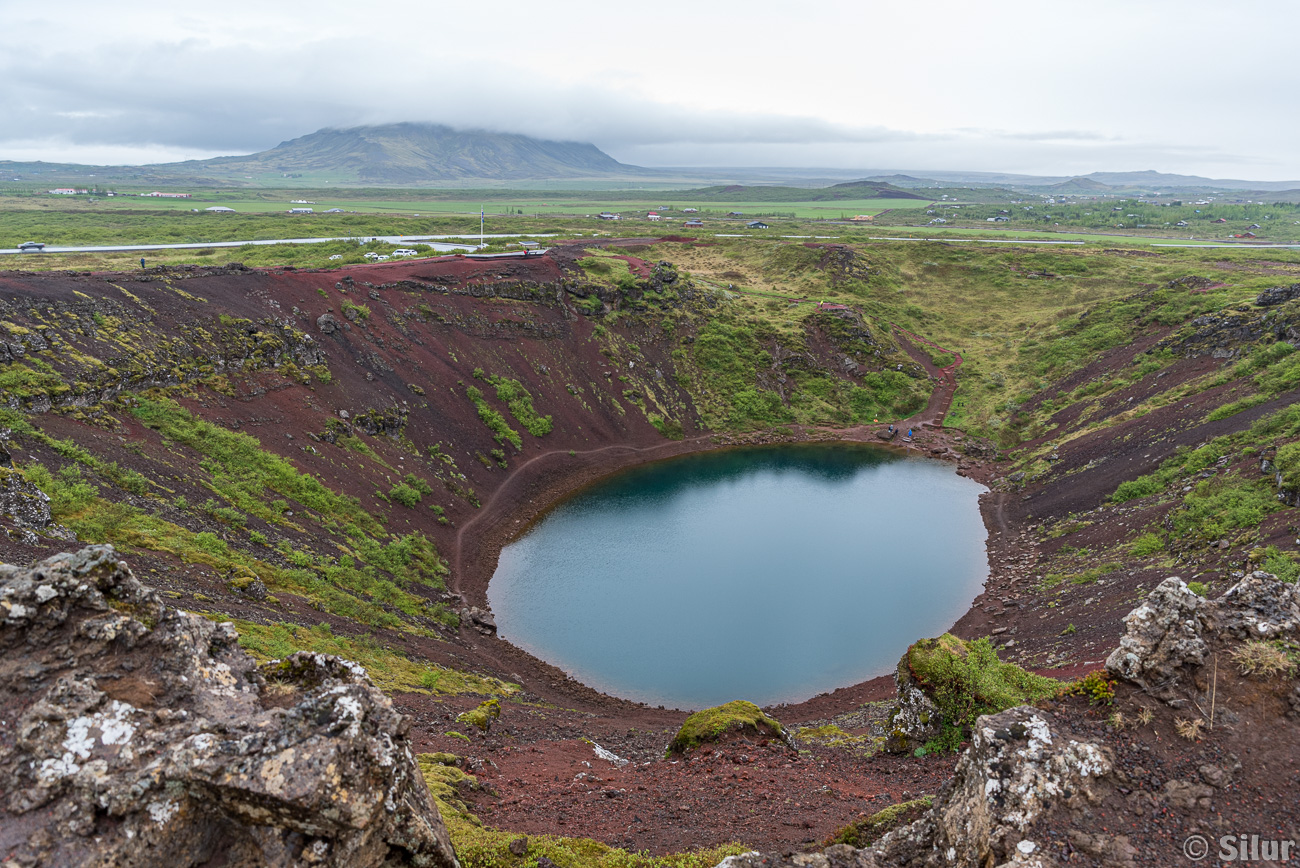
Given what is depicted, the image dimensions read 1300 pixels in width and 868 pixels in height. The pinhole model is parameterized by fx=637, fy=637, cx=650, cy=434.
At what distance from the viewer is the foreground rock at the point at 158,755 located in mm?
9305

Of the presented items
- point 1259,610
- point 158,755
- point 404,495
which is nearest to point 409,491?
point 404,495

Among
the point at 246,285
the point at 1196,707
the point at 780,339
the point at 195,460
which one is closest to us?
the point at 1196,707

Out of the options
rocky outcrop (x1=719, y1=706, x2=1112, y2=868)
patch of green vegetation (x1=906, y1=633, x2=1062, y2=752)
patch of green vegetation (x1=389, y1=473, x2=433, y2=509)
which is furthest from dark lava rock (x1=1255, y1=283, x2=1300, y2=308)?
patch of green vegetation (x1=389, y1=473, x2=433, y2=509)

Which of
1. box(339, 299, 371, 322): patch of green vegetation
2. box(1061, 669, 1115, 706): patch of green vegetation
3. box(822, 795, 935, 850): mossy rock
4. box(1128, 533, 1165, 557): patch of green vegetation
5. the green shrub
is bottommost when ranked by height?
the green shrub

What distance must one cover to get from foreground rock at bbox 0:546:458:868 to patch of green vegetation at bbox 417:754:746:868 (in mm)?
2445

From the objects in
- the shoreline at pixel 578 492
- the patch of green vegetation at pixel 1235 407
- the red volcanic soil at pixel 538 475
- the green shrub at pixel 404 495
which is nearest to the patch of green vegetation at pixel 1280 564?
the red volcanic soil at pixel 538 475

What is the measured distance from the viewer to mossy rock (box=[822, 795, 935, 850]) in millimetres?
14195

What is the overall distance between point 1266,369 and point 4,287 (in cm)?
8624

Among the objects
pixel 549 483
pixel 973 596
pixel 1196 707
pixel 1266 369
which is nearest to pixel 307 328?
pixel 549 483

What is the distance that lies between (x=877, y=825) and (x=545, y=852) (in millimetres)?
7518

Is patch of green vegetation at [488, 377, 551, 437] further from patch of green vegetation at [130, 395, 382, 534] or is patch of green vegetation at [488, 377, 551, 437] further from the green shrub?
patch of green vegetation at [130, 395, 382, 534]

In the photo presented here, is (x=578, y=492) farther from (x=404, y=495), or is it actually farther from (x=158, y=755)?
(x=158, y=755)

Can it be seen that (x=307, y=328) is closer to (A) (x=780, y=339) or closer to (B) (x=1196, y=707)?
(A) (x=780, y=339)

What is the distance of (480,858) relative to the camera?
1355 cm
